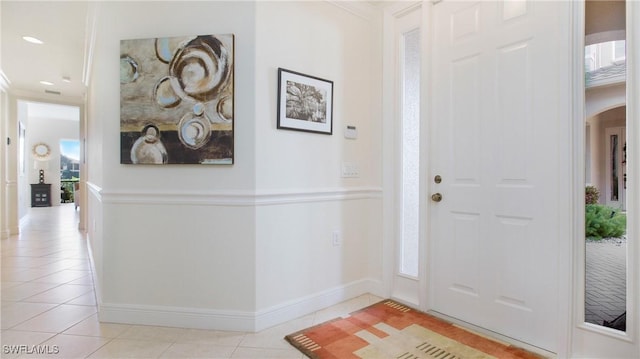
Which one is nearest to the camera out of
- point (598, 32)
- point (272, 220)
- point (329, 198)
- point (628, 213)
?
point (628, 213)

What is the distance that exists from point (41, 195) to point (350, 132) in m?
10.9

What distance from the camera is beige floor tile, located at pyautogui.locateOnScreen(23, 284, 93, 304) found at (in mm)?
2613

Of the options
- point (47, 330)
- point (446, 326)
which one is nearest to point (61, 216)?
point (47, 330)

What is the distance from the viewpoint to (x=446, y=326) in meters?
2.19

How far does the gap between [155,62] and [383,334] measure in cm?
232

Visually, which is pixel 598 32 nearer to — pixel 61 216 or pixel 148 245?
pixel 148 245

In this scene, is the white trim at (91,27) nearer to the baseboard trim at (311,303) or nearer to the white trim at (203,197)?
the white trim at (203,197)

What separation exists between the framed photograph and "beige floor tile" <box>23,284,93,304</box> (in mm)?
2293

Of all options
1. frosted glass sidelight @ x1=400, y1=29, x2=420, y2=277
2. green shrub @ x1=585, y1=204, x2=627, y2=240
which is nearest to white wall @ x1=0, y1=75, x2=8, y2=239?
frosted glass sidelight @ x1=400, y1=29, x2=420, y2=277

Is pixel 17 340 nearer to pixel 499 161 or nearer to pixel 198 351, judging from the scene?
pixel 198 351

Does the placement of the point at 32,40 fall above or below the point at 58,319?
above

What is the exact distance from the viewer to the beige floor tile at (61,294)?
8.57ft

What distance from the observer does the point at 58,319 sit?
227cm

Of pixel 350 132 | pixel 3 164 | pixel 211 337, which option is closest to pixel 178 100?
pixel 350 132
